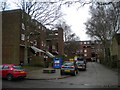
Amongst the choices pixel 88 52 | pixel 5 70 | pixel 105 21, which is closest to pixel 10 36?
pixel 5 70

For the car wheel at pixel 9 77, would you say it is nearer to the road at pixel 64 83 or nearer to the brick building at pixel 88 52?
the road at pixel 64 83

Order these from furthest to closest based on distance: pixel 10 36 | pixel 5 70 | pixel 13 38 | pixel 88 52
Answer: pixel 88 52 < pixel 10 36 < pixel 13 38 < pixel 5 70

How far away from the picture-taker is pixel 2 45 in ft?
88.6

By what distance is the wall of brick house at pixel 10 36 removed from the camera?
26.3m

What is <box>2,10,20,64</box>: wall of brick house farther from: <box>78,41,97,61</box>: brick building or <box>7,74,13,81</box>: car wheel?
<box>78,41,97,61</box>: brick building

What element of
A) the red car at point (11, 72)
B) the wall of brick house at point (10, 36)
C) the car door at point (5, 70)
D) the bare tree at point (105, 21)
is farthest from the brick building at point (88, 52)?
the car door at point (5, 70)

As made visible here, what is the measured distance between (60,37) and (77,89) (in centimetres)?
3805

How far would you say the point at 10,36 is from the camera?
2684 centimetres

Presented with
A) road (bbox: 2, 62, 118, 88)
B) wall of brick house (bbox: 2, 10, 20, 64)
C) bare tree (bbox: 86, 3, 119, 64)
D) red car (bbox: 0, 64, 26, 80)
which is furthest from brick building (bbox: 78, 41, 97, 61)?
red car (bbox: 0, 64, 26, 80)

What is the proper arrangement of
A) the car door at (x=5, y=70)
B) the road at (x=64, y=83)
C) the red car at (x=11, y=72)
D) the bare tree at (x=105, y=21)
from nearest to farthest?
the road at (x=64, y=83) < the red car at (x=11, y=72) < the car door at (x=5, y=70) < the bare tree at (x=105, y=21)

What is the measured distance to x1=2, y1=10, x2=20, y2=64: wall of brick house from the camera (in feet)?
86.3

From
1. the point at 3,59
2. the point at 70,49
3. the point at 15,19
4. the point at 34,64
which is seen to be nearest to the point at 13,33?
the point at 15,19

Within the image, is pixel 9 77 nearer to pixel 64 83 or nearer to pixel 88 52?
pixel 64 83

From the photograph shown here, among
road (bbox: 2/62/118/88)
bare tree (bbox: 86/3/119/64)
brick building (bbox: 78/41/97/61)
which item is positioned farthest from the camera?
brick building (bbox: 78/41/97/61)
